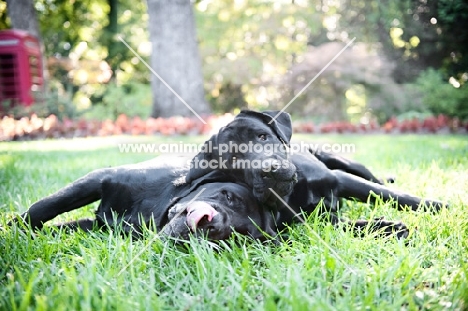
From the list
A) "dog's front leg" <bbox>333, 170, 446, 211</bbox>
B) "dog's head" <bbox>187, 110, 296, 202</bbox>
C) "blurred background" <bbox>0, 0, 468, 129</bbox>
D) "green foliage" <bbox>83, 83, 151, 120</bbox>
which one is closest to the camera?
"dog's head" <bbox>187, 110, 296, 202</bbox>

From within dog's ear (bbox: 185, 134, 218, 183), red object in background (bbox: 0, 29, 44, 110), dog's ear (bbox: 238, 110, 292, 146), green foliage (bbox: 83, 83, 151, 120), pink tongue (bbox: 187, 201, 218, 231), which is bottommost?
green foliage (bbox: 83, 83, 151, 120)

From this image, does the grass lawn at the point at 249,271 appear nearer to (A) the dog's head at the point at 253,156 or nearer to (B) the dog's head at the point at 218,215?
(B) the dog's head at the point at 218,215

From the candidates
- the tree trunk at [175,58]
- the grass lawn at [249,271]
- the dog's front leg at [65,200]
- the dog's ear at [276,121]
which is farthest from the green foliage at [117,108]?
the grass lawn at [249,271]

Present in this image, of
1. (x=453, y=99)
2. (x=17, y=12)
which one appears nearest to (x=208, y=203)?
(x=453, y=99)

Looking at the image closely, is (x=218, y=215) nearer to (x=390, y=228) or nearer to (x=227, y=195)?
(x=227, y=195)

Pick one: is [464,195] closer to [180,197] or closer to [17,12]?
[180,197]

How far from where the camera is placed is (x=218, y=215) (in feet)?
7.20

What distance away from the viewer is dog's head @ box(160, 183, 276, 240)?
214 centimetres

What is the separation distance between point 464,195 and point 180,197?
2.18m

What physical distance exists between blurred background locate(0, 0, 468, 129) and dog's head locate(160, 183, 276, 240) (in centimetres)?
550

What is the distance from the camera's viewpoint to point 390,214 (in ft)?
9.29

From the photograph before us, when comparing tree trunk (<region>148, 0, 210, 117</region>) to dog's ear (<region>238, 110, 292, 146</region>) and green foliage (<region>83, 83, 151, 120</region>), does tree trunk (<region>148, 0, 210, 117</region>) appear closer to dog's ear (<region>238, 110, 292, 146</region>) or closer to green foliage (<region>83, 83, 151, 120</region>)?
green foliage (<region>83, 83, 151, 120</region>)

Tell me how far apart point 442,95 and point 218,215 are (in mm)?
11109

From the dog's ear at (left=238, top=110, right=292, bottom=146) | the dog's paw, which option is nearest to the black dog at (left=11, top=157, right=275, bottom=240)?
the dog's ear at (left=238, top=110, right=292, bottom=146)
